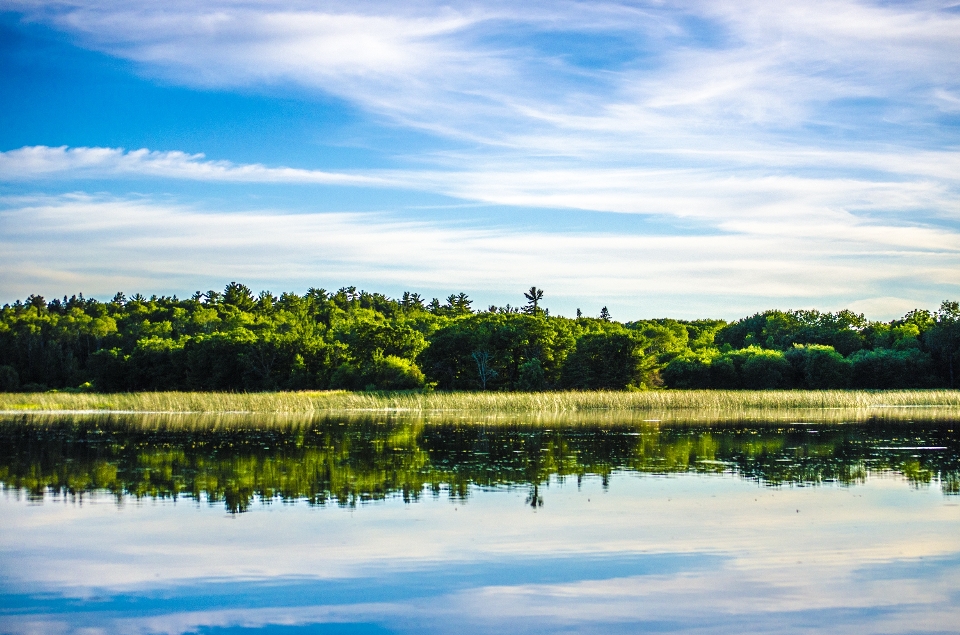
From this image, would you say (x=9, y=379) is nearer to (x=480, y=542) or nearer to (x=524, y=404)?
(x=524, y=404)

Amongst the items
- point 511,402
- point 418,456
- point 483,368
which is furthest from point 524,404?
point 483,368

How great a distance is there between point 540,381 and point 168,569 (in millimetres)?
69461

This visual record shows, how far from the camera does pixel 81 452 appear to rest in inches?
1023

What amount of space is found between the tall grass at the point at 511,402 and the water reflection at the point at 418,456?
1299cm

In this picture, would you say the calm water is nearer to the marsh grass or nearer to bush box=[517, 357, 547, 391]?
the marsh grass

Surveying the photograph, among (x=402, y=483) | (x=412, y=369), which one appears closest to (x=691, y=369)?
(x=412, y=369)

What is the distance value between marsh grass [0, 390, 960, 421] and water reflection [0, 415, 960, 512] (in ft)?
41.8

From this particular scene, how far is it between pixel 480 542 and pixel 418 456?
38.9 feet

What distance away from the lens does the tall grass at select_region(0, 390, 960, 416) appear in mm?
51969

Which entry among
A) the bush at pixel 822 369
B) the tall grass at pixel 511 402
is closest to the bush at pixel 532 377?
the bush at pixel 822 369

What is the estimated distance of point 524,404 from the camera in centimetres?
5175

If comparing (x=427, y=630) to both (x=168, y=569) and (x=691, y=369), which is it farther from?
(x=691, y=369)

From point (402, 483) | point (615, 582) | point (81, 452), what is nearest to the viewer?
point (615, 582)

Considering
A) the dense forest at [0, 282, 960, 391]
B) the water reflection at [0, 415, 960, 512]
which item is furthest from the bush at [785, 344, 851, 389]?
the water reflection at [0, 415, 960, 512]
